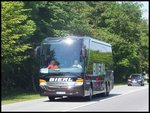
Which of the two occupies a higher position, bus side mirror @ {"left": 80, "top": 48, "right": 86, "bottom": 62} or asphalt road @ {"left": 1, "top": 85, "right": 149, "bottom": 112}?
bus side mirror @ {"left": 80, "top": 48, "right": 86, "bottom": 62}

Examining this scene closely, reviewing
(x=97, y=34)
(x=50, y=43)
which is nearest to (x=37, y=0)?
(x=50, y=43)

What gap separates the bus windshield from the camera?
79.1 feet

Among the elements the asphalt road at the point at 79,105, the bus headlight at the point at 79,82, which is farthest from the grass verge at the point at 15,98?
the bus headlight at the point at 79,82

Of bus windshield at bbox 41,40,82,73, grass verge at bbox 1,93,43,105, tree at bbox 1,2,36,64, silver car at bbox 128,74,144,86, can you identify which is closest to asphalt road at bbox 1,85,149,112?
grass verge at bbox 1,93,43,105

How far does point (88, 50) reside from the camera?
24.7 meters

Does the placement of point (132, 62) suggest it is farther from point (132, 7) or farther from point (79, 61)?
point (79, 61)

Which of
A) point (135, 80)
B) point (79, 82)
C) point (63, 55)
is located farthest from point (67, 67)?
point (135, 80)

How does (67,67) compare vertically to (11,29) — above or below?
below

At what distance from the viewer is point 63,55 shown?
24.4 m

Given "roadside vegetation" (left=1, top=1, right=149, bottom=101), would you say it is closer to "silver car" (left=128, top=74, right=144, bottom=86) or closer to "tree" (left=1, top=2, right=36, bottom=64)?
"tree" (left=1, top=2, right=36, bottom=64)

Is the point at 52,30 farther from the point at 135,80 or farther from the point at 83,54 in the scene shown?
the point at 135,80

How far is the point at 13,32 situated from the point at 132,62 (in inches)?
1786

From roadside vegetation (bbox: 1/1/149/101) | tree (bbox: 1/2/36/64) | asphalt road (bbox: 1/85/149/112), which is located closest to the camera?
asphalt road (bbox: 1/85/149/112)

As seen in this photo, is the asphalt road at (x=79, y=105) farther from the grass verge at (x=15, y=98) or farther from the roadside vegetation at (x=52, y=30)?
the roadside vegetation at (x=52, y=30)
